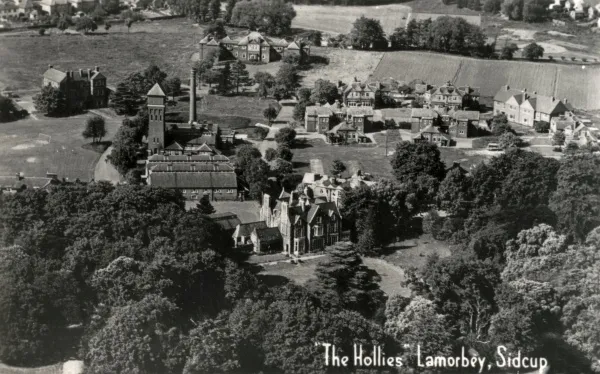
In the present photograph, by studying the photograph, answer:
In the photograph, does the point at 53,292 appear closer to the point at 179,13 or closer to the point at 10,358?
the point at 10,358

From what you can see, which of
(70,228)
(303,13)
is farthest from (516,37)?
(70,228)

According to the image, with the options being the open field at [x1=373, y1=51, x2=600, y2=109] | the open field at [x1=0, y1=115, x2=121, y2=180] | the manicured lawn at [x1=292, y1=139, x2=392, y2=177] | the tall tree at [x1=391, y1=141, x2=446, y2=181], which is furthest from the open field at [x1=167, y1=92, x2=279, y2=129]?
the tall tree at [x1=391, y1=141, x2=446, y2=181]

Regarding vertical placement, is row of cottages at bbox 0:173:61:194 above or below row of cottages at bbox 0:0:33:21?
below

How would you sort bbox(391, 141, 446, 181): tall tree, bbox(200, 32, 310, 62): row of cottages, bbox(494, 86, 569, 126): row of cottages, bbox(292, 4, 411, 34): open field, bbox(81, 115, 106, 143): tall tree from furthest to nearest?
bbox(292, 4, 411, 34): open field < bbox(200, 32, 310, 62): row of cottages < bbox(494, 86, 569, 126): row of cottages < bbox(81, 115, 106, 143): tall tree < bbox(391, 141, 446, 181): tall tree

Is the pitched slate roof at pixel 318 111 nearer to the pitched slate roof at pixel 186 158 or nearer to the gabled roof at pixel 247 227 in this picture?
the pitched slate roof at pixel 186 158

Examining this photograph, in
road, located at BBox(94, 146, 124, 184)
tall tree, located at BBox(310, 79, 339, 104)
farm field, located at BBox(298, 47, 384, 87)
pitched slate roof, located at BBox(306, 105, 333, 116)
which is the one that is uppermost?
farm field, located at BBox(298, 47, 384, 87)

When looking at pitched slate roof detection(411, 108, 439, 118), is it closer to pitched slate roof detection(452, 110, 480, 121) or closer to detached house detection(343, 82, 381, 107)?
pitched slate roof detection(452, 110, 480, 121)
